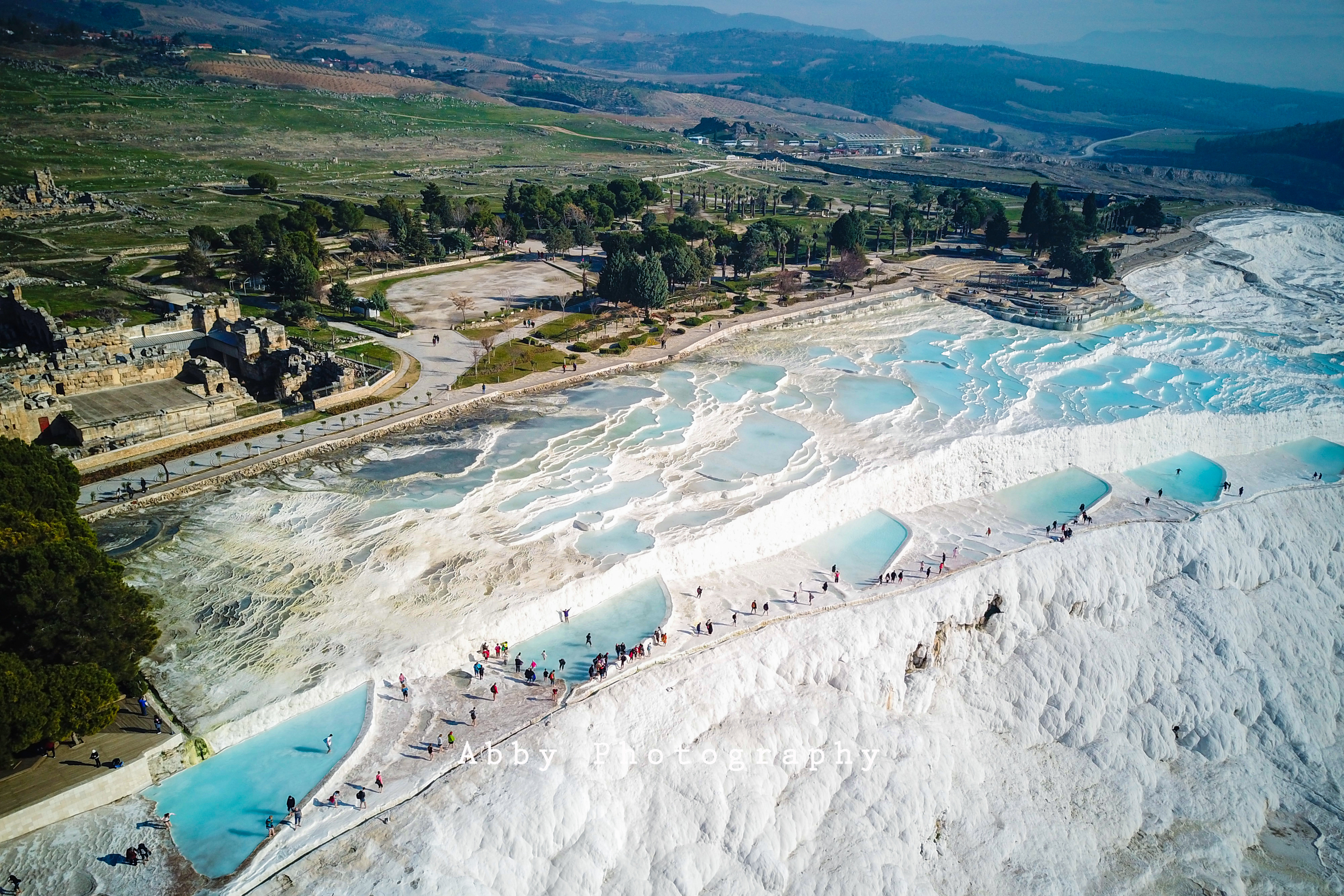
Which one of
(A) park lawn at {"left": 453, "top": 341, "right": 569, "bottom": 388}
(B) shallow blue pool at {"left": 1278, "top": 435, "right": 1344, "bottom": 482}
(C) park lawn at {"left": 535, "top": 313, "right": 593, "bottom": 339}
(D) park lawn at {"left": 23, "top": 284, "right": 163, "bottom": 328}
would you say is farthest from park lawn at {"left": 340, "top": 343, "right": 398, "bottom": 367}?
(B) shallow blue pool at {"left": 1278, "top": 435, "right": 1344, "bottom": 482}

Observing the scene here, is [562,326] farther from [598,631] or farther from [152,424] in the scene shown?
[598,631]

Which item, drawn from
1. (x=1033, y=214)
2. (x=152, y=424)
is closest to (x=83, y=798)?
(x=152, y=424)

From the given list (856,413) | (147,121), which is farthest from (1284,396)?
(147,121)

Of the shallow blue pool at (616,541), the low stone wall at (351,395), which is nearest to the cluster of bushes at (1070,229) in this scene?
the shallow blue pool at (616,541)

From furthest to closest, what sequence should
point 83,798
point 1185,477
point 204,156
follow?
point 204,156, point 1185,477, point 83,798

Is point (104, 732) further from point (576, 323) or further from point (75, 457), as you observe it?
point (576, 323)
